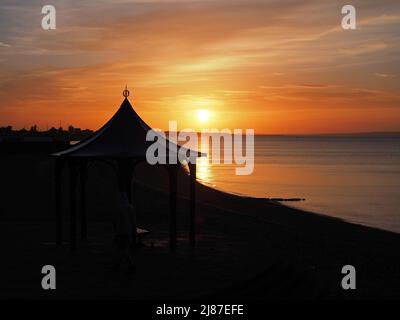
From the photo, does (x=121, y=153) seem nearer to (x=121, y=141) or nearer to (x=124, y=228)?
(x=121, y=141)

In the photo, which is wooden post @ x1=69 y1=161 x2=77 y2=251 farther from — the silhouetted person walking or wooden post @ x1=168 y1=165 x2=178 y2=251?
the silhouetted person walking

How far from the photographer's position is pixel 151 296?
1022 cm

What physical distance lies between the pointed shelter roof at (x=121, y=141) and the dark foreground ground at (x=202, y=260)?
2.44 m

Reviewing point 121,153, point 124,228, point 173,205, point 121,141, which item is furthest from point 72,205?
point 124,228

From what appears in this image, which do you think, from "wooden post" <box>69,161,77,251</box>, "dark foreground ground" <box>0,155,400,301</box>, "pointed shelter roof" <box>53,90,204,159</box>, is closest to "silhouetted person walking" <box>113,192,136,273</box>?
"dark foreground ground" <box>0,155,400,301</box>

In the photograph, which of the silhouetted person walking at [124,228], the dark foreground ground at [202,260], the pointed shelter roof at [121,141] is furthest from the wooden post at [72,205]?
the silhouetted person walking at [124,228]

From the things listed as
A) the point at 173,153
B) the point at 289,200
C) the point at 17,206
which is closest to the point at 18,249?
the point at 173,153

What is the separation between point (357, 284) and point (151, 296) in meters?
5.93

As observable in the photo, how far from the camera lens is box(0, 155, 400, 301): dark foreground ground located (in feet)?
35.8

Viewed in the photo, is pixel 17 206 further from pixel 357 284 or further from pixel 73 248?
pixel 357 284

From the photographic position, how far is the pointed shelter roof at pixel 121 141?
566 inches

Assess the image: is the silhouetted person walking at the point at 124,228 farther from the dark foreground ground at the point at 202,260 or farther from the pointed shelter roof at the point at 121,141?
the pointed shelter roof at the point at 121,141

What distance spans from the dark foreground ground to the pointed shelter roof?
2.44 meters

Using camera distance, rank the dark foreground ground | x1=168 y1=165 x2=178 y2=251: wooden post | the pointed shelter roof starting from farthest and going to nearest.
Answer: x1=168 y1=165 x2=178 y2=251: wooden post < the pointed shelter roof < the dark foreground ground
